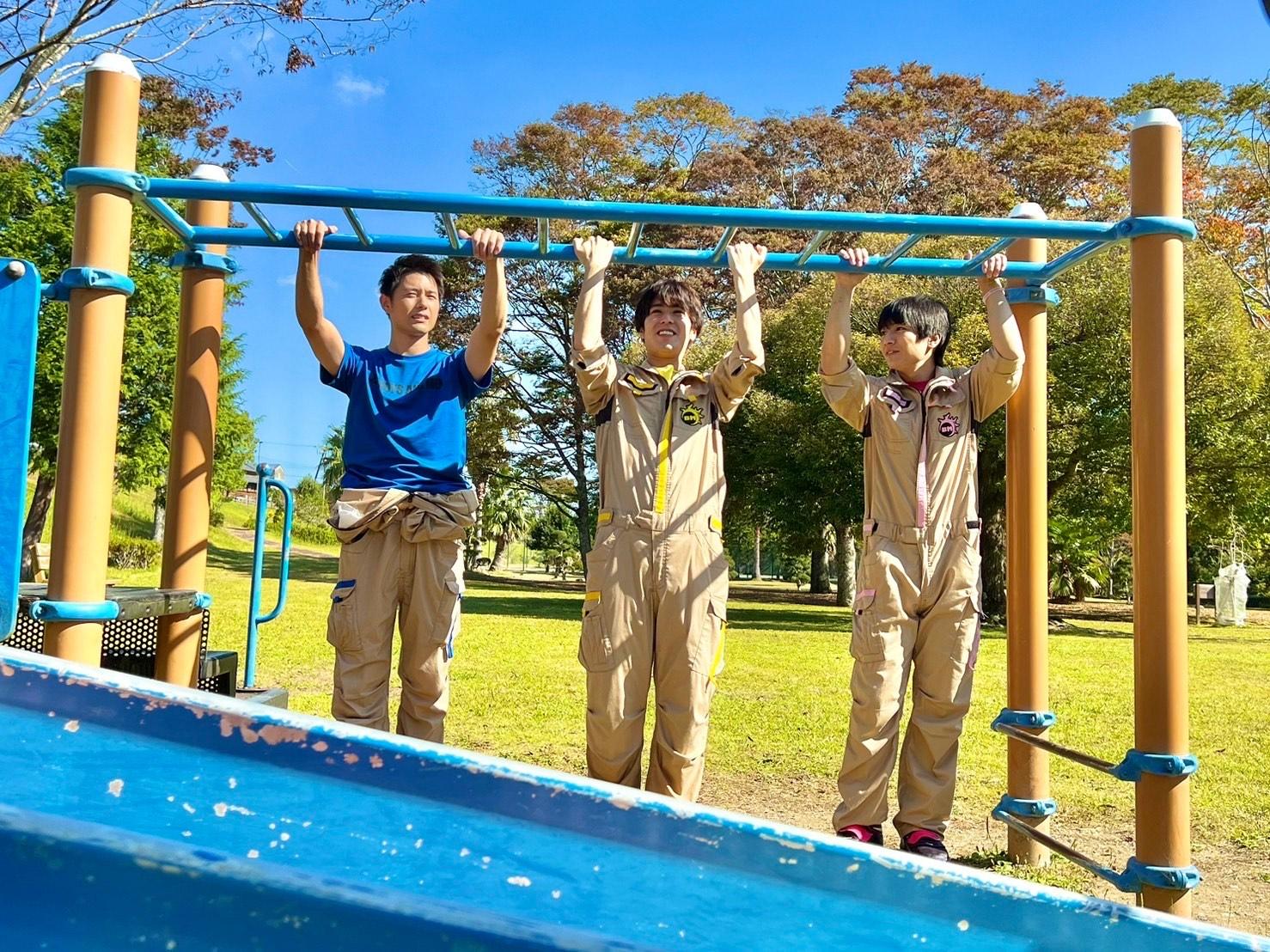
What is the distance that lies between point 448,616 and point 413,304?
902mm

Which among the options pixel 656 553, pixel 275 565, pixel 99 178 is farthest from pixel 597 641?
pixel 275 565

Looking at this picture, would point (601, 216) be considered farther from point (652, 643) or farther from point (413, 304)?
point (652, 643)

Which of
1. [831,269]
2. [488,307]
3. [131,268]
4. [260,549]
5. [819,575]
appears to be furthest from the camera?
[819,575]

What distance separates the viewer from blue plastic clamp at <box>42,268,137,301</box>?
2.39 metres

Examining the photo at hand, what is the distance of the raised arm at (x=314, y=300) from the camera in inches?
112

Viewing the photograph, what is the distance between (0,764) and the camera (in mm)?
930

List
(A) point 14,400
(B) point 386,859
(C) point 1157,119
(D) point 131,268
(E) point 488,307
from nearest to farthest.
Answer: (B) point 386,859, (A) point 14,400, (C) point 1157,119, (E) point 488,307, (D) point 131,268

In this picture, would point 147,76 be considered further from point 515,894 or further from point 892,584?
point 515,894

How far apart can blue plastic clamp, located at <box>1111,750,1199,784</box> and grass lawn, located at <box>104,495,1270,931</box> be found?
23.7 inches

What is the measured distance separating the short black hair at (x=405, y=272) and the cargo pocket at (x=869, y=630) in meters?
1.45

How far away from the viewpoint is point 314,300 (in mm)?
2861

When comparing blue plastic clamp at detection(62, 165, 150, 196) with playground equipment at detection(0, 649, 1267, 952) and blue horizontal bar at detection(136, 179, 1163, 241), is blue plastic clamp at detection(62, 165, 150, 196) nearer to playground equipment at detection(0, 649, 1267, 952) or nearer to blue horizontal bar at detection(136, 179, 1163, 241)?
blue horizontal bar at detection(136, 179, 1163, 241)

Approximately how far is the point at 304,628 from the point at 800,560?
81.1 feet

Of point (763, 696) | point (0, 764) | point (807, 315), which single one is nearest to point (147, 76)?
point (807, 315)
